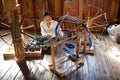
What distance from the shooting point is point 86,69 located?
9.42ft

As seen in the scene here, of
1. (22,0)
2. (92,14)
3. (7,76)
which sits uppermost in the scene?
(22,0)

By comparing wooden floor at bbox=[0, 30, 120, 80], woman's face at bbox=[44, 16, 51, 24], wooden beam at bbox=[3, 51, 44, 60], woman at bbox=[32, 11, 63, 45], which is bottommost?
wooden floor at bbox=[0, 30, 120, 80]

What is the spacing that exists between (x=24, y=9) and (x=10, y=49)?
1.63 meters

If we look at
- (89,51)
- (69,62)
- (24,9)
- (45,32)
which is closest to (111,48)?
(89,51)

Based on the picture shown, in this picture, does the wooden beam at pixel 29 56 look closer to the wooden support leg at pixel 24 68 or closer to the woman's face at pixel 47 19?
the wooden support leg at pixel 24 68

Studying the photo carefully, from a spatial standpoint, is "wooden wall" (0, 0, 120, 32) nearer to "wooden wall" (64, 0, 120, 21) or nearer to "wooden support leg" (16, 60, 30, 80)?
"wooden wall" (64, 0, 120, 21)

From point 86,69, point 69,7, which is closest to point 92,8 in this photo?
point 69,7

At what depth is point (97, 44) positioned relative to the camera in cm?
391

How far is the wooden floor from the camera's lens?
2648 millimetres

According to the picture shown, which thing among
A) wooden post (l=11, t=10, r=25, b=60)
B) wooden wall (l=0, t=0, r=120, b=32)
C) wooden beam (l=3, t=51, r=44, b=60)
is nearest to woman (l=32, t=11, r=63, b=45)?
wooden beam (l=3, t=51, r=44, b=60)

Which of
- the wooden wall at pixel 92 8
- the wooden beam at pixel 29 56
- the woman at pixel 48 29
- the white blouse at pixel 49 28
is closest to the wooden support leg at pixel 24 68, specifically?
the wooden beam at pixel 29 56

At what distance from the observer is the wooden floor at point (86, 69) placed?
104 inches

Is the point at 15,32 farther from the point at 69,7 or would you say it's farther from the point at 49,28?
the point at 69,7

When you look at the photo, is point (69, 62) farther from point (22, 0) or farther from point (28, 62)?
point (22, 0)
